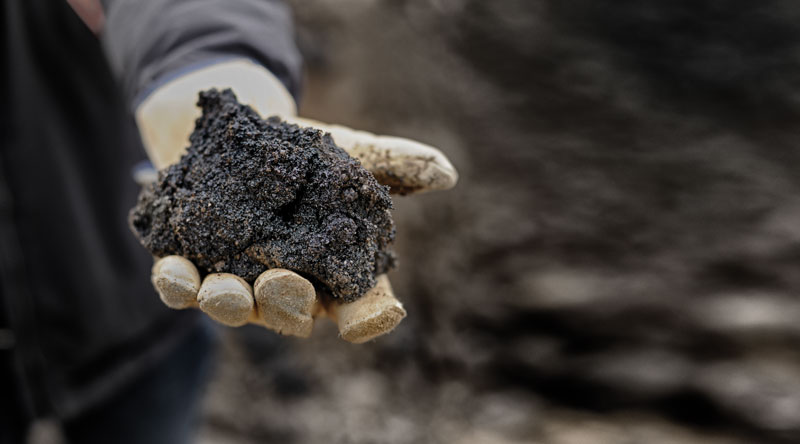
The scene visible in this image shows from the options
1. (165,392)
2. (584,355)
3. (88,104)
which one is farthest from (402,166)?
(584,355)

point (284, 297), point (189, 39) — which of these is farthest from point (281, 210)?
point (189, 39)

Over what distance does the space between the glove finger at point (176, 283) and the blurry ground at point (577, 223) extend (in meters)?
1.39

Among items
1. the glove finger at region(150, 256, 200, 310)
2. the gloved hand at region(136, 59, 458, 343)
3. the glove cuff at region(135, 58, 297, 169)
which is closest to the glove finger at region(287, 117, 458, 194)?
the gloved hand at region(136, 59, 458, 343)

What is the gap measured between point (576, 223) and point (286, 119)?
160cm

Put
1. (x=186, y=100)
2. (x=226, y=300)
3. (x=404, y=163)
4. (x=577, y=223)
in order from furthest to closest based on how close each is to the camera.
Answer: (x=577, y=223) < (x=186, y=100) < (x=404, y=163) < (x=226, y=300)

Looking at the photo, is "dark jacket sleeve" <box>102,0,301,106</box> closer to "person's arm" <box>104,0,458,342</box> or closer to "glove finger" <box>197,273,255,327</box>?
"person's arm" <box>104,0,458,342</box>

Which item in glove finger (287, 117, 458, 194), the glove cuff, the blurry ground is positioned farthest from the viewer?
the blurry ground

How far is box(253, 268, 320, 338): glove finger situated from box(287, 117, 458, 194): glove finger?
20cm

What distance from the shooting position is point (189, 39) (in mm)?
953

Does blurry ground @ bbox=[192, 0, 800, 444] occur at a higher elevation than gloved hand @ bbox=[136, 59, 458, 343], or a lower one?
higher

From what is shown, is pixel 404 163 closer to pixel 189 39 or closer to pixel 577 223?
pixel 189 39

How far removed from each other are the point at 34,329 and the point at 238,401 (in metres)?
1.34

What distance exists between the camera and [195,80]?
88cm

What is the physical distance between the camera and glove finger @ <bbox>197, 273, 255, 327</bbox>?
0.62 meters
